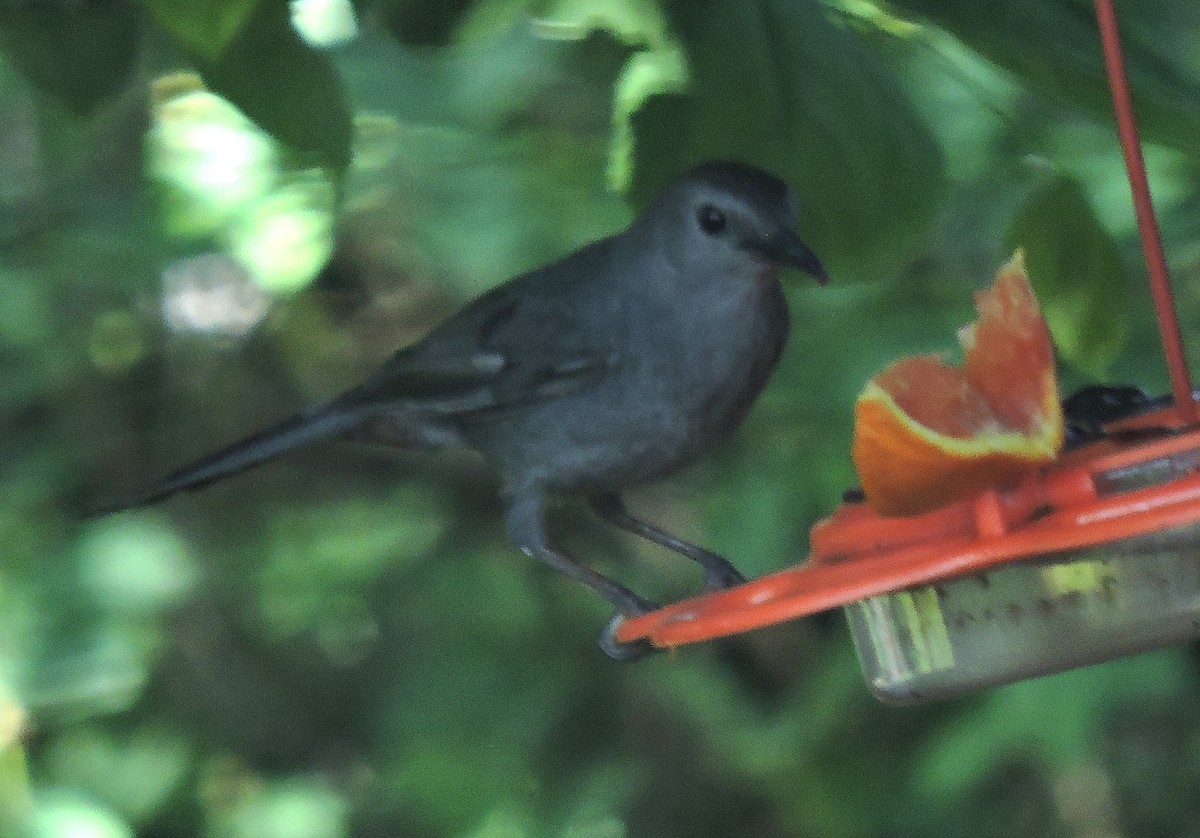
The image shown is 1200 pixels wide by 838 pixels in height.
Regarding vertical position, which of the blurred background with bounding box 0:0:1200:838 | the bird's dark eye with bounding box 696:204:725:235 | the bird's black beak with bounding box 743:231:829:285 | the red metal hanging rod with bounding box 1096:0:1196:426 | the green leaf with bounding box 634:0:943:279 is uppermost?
the red metal hanging rod with bounding box 1096:0:1196:426

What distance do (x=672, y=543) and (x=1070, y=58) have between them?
36.5 inches

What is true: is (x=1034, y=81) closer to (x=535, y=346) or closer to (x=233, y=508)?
(x=535, y=346)

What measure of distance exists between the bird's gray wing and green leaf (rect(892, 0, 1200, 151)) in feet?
2.46

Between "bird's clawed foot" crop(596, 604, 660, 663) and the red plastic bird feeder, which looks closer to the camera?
the red plastic bird feeder

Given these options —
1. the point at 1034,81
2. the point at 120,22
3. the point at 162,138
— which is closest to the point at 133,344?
the point at 162,138

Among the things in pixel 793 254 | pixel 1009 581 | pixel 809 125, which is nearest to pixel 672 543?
pixel 793 254

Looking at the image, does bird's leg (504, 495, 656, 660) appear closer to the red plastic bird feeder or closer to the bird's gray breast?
the bird's gray breast

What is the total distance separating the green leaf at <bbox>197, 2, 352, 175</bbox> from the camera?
127 cm

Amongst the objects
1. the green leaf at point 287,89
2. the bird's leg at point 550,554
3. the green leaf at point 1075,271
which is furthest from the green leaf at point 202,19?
the bird's leg at point 550,554

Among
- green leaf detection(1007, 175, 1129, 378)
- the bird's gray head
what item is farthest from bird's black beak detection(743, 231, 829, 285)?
green leaf detection(1007, 175, 1129, 378)

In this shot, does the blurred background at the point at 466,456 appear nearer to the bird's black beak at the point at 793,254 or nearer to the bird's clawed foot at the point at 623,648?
the bird's black beak at the point at 793,254

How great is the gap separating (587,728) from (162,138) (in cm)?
192

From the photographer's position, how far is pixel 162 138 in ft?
9.09

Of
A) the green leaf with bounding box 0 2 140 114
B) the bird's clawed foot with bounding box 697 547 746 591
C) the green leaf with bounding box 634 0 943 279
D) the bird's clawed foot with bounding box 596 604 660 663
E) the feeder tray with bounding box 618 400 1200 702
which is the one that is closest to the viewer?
the feeder tray with bounding box 618 400 1200 702
